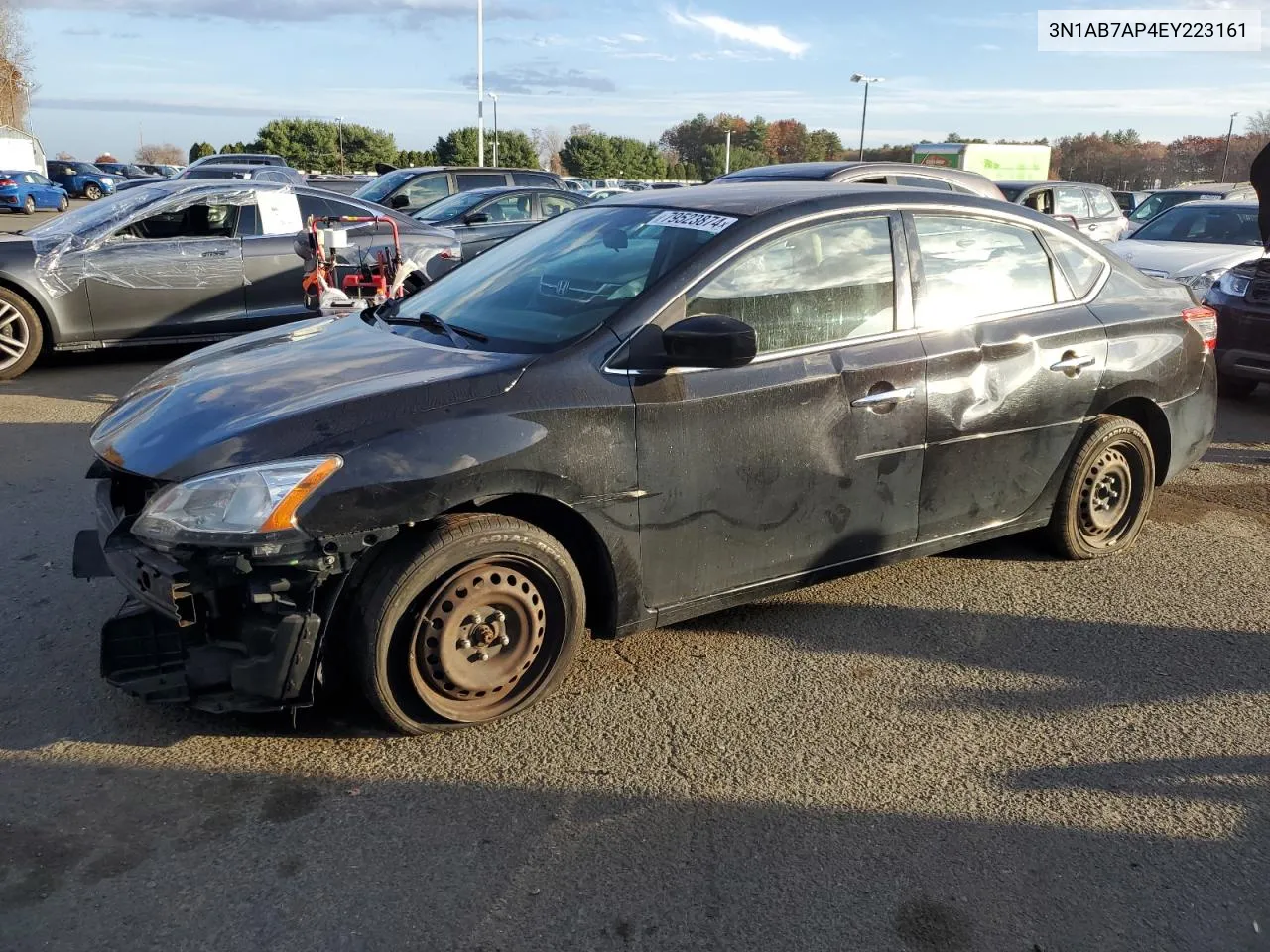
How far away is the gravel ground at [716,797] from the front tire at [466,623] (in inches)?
5.4

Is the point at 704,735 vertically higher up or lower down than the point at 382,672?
lower down

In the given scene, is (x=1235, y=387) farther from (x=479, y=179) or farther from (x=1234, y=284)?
(x=479, y=179)

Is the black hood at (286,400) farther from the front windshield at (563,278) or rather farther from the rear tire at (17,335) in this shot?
the rear tire at (17,335)

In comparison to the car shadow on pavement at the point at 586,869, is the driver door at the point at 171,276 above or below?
above

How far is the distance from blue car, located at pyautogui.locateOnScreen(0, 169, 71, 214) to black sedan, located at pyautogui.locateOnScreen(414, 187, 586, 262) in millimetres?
29541

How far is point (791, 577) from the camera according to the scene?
12.5 ft

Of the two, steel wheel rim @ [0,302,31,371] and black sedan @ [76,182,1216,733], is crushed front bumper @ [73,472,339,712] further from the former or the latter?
steel wheel rim @ [0,302,31,371]

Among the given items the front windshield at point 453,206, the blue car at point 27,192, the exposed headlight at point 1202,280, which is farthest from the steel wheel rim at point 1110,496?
the blue car at point 27,192

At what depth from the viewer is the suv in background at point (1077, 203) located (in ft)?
51.6

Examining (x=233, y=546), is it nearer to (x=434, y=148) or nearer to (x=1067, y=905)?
(x=1067, y=905)

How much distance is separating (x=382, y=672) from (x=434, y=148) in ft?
199

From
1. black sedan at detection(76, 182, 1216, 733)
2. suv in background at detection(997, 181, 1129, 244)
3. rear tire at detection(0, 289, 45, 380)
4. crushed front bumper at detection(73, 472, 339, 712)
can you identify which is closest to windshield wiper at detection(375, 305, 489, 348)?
black sedan at detection(76, 182, 1216, 733)

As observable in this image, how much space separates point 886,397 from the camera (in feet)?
12.5

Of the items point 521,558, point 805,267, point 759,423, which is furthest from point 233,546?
point 805,267
